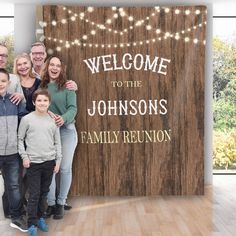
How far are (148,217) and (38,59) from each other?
6.20ft

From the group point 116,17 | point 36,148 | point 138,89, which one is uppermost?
point 116,17

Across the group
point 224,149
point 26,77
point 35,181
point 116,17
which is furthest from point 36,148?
point 224,149

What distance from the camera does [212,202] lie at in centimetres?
545

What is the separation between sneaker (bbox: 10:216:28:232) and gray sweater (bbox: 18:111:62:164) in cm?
63

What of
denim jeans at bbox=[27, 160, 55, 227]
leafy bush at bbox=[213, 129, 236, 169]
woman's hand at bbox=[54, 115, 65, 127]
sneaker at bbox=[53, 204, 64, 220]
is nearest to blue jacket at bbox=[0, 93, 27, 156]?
denim jeans at bbox=[27, 160, 55, 227]

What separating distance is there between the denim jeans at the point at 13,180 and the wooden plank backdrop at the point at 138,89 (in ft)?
4.48

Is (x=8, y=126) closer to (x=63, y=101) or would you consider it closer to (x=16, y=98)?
(x=16, y=98)

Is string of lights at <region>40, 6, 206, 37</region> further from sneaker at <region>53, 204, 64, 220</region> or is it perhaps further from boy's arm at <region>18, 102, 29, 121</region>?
sneaker at <region>53, 204, 64, 220</region>

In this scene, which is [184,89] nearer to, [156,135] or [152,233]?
[156,135]

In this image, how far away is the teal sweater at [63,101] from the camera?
492 centimetres

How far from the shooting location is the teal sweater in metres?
4.92

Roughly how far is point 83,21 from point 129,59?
67 cm

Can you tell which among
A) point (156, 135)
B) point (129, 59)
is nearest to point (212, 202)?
point (156, 135)

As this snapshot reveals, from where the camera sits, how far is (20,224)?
441 centimetres
